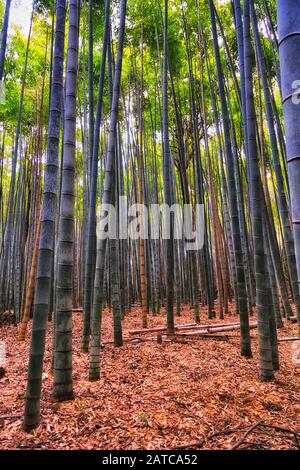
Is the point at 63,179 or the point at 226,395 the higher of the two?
the point at 63,179

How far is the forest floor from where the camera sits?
151 cm

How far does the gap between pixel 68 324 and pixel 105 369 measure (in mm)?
977

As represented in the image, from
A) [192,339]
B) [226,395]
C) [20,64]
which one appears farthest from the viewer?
[20,64]

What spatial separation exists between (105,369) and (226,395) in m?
1.17

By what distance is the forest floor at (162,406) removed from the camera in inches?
59.3

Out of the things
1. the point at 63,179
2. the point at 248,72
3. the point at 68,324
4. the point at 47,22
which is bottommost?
the point at 68,324

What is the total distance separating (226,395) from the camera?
81.7 inches

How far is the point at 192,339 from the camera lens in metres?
3.95

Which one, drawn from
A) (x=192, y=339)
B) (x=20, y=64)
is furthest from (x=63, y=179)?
(x=20, y=64)

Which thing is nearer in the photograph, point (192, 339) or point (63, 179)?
point (63, 179)

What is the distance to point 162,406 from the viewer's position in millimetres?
1913
